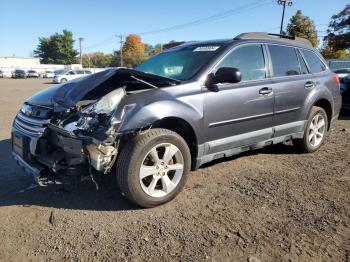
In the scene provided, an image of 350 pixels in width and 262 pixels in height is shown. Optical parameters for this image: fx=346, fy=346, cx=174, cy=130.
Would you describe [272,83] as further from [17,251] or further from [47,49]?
[47,49]

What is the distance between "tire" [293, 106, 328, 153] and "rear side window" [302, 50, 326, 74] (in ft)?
2.07

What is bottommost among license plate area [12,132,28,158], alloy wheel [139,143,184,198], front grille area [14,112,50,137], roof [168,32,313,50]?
alloy wheel [139,143,184,198]

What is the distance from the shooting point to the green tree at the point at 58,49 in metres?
83.2

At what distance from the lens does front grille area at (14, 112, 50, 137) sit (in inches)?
136

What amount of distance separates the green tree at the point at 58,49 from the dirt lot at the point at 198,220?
279 ft

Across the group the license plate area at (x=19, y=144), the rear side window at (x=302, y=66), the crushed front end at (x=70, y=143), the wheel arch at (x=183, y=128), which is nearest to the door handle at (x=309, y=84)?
the rear side window at (x=302, y=66)

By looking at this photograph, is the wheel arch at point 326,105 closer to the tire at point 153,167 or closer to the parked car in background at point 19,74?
the tire at point 153,167

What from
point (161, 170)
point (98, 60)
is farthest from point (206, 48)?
point (98, 60)

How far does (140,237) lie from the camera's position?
304 centimetres

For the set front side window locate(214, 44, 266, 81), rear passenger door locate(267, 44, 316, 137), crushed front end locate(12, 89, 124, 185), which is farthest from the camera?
rear passenger door locate(267, 44, 316, 137)

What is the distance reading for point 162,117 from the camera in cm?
349

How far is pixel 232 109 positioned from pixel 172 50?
4.84 feet

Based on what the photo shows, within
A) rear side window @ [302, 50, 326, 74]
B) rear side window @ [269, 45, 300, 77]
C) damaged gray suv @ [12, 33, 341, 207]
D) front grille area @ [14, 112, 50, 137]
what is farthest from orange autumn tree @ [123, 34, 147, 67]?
front grille area @ [14, 112, 50, 137]

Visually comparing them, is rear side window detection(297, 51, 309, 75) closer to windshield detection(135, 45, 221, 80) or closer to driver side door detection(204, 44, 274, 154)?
driver side door detection(204, 44, 274, 154)
